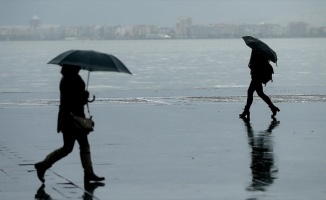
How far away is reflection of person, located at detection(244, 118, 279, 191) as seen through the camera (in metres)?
12.7

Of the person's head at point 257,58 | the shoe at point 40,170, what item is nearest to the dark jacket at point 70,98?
the shoe at point 40,170

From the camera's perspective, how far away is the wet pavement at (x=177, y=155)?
480 inches

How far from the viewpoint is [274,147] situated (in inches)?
664

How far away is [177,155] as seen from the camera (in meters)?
15.9

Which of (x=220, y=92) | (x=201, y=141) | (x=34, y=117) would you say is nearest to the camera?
(x=201, y=141)

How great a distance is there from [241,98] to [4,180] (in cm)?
1823

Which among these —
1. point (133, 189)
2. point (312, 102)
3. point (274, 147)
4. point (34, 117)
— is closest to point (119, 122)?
point (34, 117)

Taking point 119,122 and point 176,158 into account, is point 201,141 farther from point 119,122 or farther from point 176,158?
point 119,122

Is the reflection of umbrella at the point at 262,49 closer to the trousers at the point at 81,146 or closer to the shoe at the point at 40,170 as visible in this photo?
the trousers at the point at 81,146

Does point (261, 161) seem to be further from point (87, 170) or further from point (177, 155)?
point (87, 170)

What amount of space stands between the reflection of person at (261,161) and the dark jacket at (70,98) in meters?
2.18

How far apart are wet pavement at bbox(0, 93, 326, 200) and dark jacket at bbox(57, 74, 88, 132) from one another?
2.36ft

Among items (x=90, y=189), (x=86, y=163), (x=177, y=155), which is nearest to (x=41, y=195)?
(x=90, y=189)

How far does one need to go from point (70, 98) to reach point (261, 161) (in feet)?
10.9
